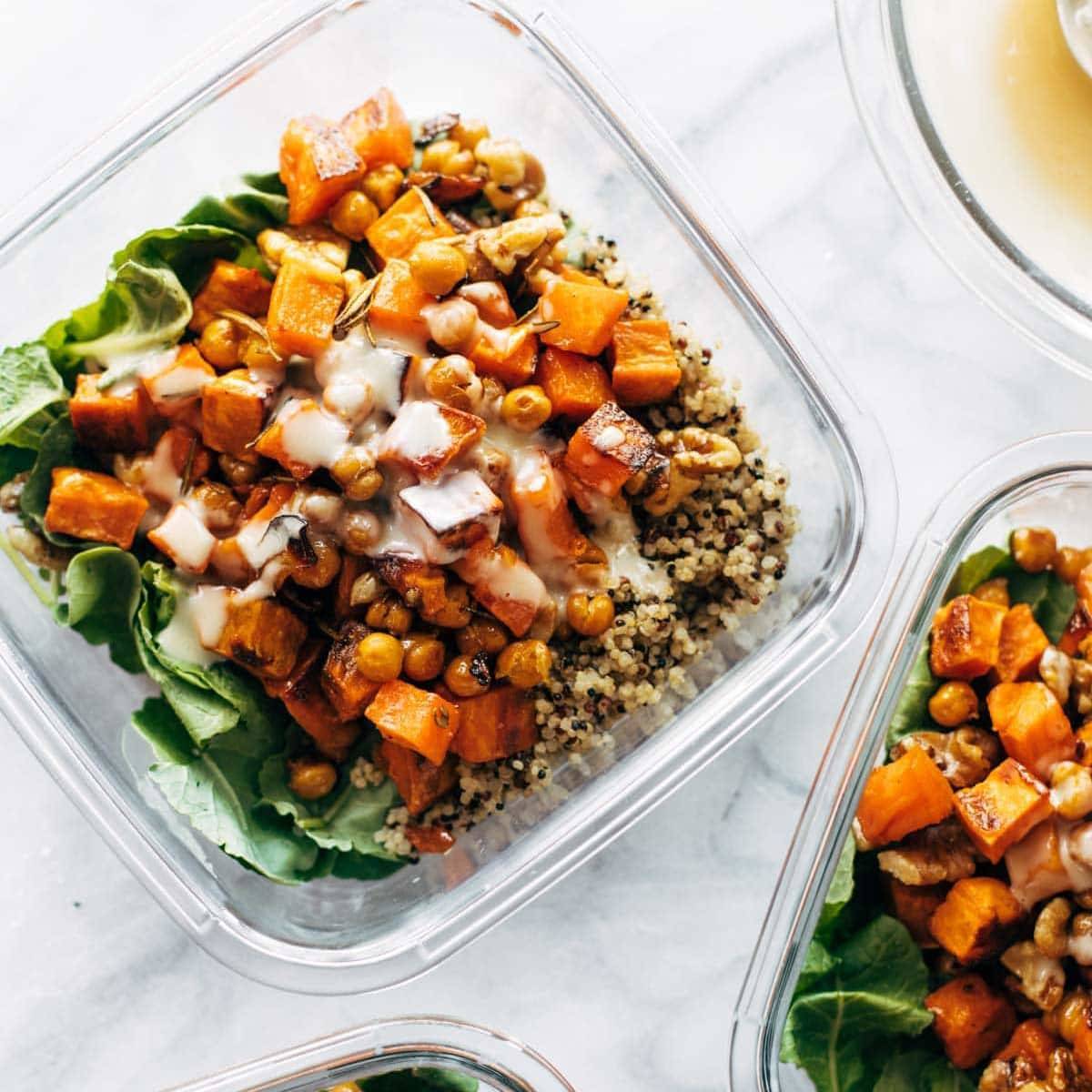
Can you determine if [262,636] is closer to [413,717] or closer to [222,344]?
[413,717]

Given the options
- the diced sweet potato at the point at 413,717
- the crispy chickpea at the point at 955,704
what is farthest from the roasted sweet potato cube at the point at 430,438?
the crispy chickpea at the point at 955,704

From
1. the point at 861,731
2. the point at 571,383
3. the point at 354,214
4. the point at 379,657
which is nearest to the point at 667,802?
the point at 861,731

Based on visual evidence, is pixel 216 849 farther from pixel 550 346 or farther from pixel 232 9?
pixel 232 9

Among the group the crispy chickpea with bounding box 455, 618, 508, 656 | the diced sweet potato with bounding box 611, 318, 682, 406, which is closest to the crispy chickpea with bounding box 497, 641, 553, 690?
the crispy chickpea with bounding box 455, 618, 508, 656

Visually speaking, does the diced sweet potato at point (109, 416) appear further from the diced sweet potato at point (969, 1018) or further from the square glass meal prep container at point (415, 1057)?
the diced sweet potato at point (969, 1018)

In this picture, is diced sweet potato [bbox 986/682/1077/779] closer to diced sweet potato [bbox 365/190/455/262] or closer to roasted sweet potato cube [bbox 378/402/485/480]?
roasted sweet potato cube [bbox 378/402/485/480]

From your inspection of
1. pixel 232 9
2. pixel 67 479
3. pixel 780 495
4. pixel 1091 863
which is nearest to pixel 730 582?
pixel 780 495
